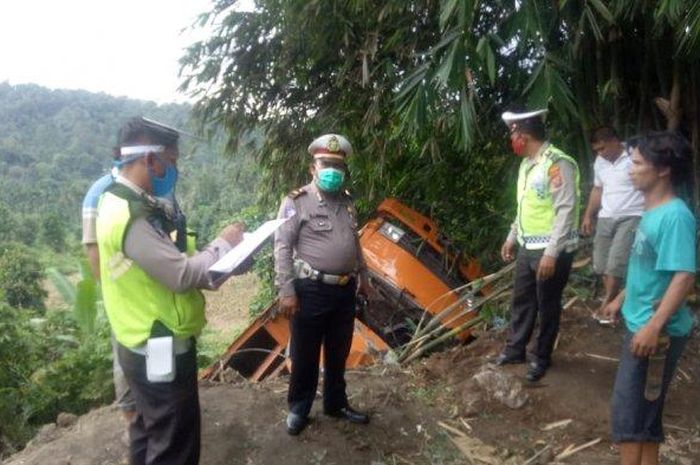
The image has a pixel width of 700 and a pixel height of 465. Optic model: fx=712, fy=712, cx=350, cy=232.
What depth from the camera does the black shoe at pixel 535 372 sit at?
4648mm

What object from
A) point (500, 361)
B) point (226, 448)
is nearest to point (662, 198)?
point (500, 361)

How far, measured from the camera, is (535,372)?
4.66m

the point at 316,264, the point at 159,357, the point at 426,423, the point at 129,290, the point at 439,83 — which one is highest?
the point at 439,83

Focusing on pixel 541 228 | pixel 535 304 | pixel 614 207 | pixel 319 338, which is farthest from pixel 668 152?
pixel 614 207

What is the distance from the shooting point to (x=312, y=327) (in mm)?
3908

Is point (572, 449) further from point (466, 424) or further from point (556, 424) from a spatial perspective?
point (466, 424)

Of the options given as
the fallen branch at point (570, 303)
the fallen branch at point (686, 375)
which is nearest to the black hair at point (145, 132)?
the fallen branch at point (686, 375)

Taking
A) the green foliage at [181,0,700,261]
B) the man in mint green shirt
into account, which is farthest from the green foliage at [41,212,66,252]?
the man in mint green shirt

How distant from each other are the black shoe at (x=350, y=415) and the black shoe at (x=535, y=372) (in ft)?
3.82

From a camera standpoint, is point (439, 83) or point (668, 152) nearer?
point (668, 152)

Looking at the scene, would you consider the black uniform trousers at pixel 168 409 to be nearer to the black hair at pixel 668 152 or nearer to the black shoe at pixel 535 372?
the black hair at pixel 668 152

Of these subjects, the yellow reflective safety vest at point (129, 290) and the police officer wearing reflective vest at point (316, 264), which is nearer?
the yellow reflective safety vest at point (129, 290)

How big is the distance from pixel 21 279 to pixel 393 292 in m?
19.6

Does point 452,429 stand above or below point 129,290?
below
